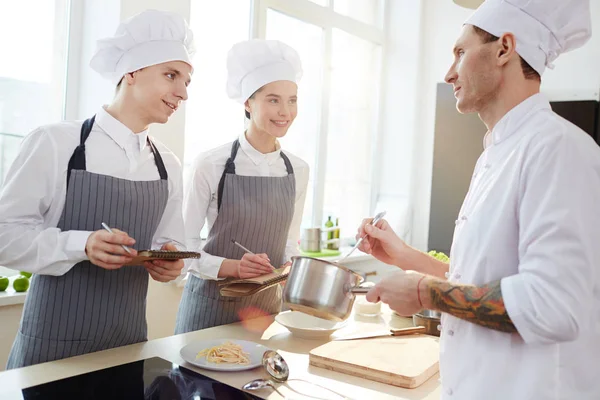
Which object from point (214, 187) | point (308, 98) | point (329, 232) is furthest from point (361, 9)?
point (214, 187)

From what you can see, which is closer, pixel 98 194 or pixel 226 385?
pixel 226 385

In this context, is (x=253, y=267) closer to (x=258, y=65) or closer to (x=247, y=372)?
(x=247, y=372)

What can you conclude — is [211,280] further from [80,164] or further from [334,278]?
[334,278]

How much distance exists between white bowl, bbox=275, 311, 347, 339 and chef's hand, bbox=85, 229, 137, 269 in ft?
2.05

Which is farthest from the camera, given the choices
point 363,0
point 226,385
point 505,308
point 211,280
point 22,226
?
point 363,0

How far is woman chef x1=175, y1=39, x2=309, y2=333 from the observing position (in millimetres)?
2336

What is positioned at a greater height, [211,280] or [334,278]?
[334,278]

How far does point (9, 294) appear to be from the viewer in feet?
8.25

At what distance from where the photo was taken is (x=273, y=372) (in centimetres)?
150

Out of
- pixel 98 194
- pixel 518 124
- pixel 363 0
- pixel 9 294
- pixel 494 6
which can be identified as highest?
pixel 363 0

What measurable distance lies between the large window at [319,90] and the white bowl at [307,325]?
6.15ft

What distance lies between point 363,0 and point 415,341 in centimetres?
421

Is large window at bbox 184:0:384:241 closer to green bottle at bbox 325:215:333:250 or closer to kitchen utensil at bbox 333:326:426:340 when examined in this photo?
green bottle at bbox 325:215:333:250

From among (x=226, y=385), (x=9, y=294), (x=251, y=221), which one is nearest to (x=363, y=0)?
(x=251, y=221)
